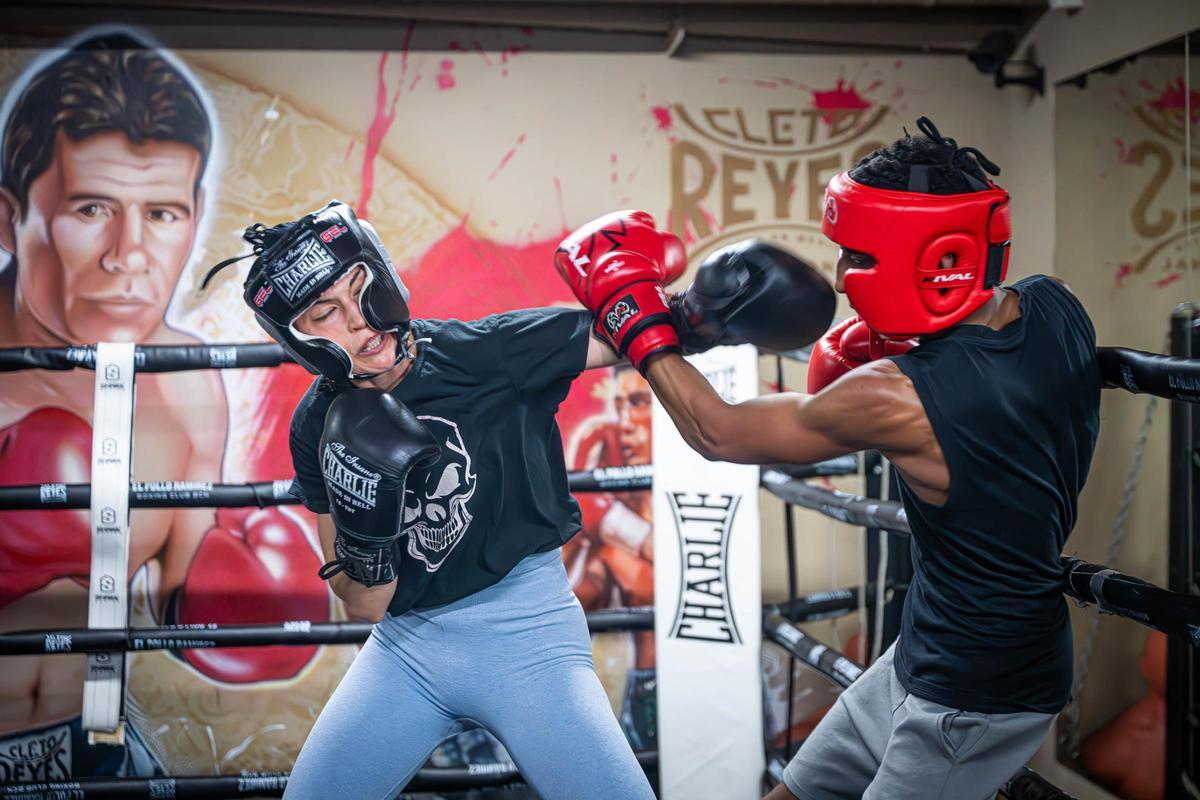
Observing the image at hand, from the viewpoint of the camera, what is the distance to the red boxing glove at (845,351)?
4.90 ft

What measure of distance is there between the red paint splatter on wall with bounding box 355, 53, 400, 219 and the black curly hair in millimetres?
1983

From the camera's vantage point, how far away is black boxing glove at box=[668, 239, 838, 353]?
4.90 ft

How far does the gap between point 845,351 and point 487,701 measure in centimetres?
80

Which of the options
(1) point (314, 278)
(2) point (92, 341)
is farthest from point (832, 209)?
(2) point (92, 341)

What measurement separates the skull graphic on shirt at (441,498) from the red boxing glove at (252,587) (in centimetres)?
157

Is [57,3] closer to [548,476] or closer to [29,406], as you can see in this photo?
[29,406]

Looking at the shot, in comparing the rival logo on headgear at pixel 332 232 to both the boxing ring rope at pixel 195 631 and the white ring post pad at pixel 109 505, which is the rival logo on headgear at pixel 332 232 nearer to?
the boxing ring rope at pixel 195 631

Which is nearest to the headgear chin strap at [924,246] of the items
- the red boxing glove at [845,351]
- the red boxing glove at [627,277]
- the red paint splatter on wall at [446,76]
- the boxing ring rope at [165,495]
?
the red boxing glove at [845,351]

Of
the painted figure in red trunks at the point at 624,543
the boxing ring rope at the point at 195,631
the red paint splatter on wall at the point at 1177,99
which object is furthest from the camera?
the painted figure in red trunks at the point at 624,543

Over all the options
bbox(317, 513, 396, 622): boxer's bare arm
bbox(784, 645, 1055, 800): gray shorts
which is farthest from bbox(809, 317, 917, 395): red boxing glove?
bbox(317, 513, 396, 622): boxer's bare arm

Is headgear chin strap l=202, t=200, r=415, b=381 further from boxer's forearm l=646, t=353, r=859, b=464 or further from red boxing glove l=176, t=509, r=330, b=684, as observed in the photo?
red boxing glove l=176, t=509, r=330, b=684

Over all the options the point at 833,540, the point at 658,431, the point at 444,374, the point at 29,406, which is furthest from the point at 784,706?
the point at 29,406

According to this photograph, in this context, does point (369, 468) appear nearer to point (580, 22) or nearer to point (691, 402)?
point (691, 402)

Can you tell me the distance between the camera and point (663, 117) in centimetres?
304
